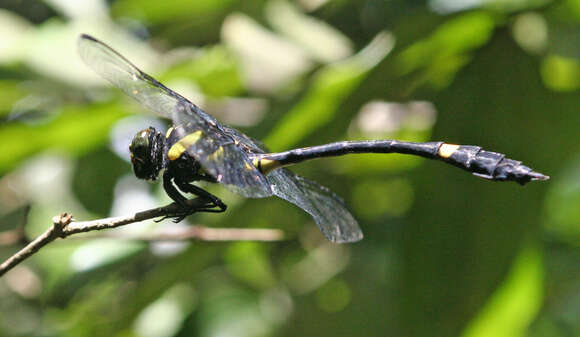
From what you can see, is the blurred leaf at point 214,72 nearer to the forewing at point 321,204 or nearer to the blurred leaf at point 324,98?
the blurred leaf at point 324,98

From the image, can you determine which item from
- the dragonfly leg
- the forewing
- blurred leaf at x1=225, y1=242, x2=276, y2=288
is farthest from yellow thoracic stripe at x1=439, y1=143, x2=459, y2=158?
blurred leaf at x1=225, y1=242, x2=276, y2=288

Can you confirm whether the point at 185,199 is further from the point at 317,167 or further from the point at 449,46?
the point at 317,167

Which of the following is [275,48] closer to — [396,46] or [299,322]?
[396,46]

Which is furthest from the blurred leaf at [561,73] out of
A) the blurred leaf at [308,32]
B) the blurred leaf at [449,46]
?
the blurred leaf at [308,32]

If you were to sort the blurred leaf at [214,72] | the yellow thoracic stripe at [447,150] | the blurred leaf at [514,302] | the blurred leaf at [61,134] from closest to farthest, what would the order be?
the yellow thoracic stripe at [447,150], the blurred leaf at [514,302], the blurred leaf at [61,134], the blurred leaf at [214,72]

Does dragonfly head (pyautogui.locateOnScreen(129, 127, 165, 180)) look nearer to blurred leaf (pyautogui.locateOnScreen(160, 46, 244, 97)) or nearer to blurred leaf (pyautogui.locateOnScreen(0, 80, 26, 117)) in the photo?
blurred leaf (pyautogui.locateOnScreen(160, 46, 244, 97))

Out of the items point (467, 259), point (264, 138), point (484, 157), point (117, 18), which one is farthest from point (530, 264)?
point (117, 18)

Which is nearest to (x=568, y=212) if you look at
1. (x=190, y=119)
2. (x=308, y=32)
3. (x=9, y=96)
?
(x=308, y=32)
